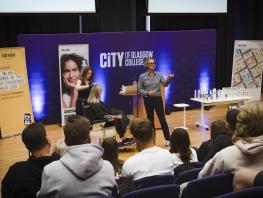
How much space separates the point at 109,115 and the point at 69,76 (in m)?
1.99

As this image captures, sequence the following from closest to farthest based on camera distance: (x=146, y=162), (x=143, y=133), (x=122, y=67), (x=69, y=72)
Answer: (x=146, y=162), (x=143, y=133), (x=69, y=72), (x=122, y=67)

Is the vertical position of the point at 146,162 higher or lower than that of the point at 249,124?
lower

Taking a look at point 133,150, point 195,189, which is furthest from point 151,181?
point 133,150

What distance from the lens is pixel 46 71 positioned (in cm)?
855

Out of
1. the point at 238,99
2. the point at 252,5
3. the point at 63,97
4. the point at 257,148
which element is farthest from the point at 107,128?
the point at 252,5

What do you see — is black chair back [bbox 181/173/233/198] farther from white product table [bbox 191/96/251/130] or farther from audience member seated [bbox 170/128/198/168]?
white product table [bbox 191/96/251/130]

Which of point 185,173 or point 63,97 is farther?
point 63,97

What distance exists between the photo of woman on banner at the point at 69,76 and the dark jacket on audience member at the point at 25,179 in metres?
5.61

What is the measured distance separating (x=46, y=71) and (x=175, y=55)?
2967mm

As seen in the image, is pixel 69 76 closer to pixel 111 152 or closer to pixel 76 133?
pixel 111 152

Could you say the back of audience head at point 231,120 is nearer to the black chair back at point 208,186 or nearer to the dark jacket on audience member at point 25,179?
the black chair back at point 208,186

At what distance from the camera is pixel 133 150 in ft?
23.1

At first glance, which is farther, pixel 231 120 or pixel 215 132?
pixel 215 132

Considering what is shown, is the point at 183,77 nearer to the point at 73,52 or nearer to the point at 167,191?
the point at 73,52
